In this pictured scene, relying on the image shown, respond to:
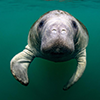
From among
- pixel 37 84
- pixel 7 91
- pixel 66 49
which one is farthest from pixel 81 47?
pixel 7 91

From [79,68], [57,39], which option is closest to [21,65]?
[79,68]

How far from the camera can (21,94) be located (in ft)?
21.0

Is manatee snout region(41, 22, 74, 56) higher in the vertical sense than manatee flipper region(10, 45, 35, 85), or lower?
higher

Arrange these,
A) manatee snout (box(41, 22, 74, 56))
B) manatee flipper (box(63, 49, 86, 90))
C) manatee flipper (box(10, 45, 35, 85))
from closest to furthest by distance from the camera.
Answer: manatee snout (box(41, 22, 74, 56)) < manatee flipper (box(10, 45, 35, 85)) < manatee flipper (box(63, 49, 86, 90))

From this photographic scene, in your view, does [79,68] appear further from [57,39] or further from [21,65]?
[57,39]

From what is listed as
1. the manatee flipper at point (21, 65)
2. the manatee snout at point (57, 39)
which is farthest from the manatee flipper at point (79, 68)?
the manatee snout at point (57, 39)

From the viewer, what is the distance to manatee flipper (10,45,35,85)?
364cm

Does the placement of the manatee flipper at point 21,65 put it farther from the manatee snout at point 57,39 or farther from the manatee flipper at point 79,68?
the manatee snout at point 57,39

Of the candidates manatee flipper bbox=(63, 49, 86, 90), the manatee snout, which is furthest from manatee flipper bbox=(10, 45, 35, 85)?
the manatee snout

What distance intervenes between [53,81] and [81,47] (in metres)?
3.10

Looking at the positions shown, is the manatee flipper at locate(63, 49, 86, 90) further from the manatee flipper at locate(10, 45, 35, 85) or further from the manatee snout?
the manatee snout

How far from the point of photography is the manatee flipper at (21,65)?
364 cm

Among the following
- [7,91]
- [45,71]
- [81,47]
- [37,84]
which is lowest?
[7,91]

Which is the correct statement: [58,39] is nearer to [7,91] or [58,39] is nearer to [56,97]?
[56,97]
